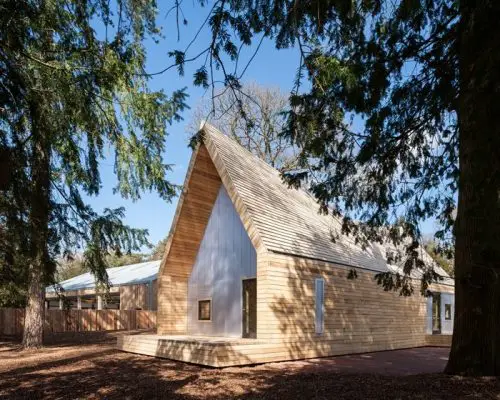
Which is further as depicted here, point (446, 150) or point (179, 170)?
point (179, 170)

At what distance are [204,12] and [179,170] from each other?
7404mm

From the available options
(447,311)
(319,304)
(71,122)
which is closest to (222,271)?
(319,304)

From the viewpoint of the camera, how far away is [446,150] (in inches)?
371

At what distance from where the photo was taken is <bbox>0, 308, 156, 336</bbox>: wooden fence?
23.0 m

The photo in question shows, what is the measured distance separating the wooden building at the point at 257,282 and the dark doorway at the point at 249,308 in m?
0.03

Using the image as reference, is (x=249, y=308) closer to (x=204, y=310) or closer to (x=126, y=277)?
(x=204, y=310)

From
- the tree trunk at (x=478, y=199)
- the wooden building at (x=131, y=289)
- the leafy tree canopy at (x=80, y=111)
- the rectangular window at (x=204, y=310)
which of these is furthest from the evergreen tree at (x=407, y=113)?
the wooden building at (x=131, y=289)

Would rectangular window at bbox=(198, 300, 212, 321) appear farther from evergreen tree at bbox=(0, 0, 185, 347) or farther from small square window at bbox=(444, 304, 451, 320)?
small square window at bbox=(444, 304, 451, 320)

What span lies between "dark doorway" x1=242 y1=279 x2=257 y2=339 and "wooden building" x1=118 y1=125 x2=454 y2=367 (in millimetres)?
29

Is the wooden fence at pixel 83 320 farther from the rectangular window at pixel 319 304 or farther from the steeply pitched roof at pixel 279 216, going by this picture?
the rectangular window at pixel 319 304

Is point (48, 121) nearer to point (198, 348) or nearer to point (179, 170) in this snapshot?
point (179, 170)

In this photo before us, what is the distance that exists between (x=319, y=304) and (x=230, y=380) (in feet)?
15.5

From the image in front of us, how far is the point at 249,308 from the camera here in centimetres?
1380

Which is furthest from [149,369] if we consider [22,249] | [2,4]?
[2,4]
